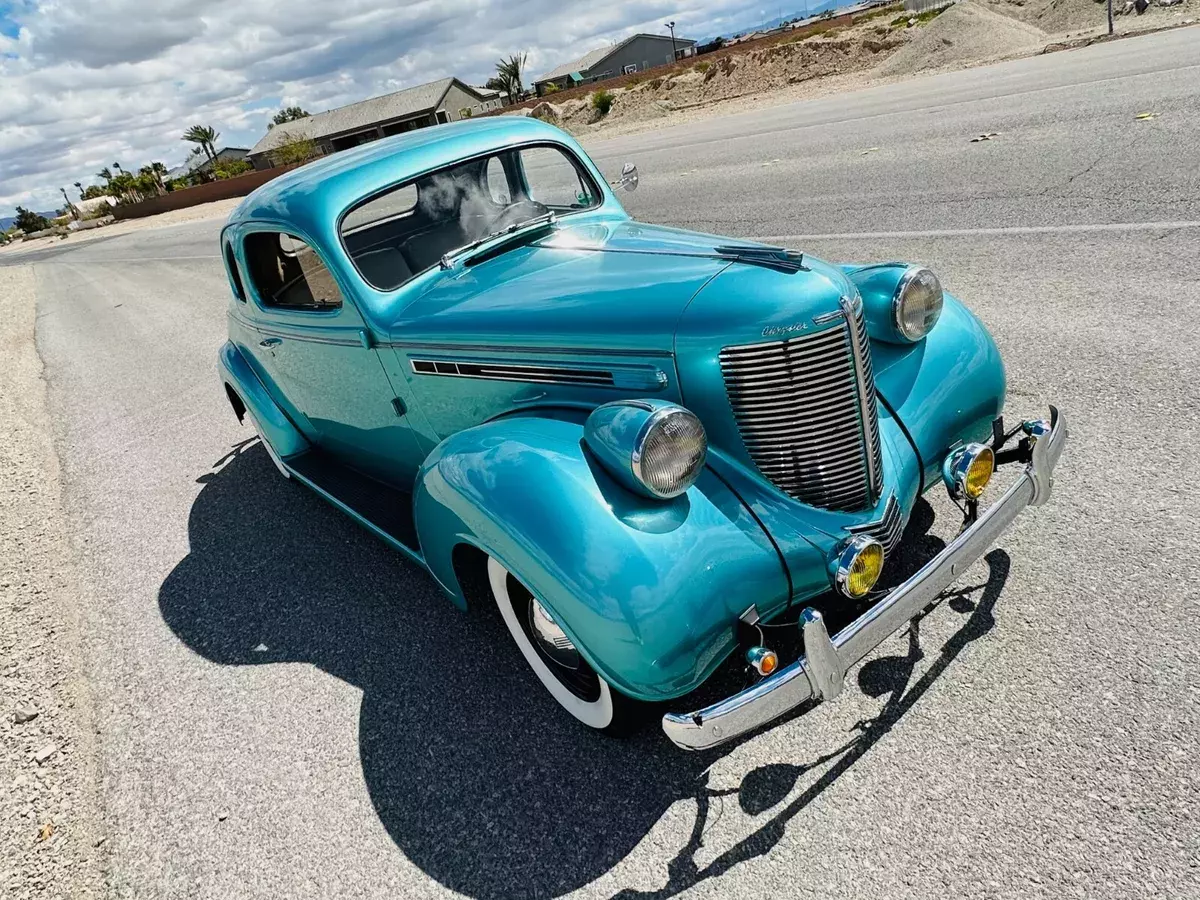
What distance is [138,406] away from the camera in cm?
769

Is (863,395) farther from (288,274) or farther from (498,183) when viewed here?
(288,274)

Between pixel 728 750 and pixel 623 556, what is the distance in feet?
2.74

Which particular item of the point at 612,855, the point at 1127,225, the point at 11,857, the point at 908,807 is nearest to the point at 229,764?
the point at 11,857

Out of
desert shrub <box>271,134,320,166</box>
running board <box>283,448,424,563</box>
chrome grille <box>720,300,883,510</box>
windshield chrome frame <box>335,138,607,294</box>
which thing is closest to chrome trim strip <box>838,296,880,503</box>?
chrome grille <box>720,300,883,510</box>

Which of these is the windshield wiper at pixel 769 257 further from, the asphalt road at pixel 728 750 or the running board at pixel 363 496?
the running board at pixel 363 496

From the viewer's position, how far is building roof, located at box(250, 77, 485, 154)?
198 feet

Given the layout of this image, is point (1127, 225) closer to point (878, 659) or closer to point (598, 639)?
point (878, 659)

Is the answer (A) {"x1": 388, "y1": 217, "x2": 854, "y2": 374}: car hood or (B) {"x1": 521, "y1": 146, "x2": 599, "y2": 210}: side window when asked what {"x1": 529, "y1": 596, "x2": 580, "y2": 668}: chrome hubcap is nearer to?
(A) {"x1": 388, "y1": 217, "x2": 854, "y2": 374}: car hood

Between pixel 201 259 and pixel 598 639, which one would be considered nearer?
pixel 598 639

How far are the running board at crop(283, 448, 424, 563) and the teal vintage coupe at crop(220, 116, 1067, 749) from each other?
2cm

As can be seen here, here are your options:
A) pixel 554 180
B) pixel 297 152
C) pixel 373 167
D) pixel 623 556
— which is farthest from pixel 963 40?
pixel 297 152

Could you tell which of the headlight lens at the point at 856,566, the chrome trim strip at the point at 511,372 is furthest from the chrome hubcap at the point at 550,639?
the headlight lens at the point at 856,566

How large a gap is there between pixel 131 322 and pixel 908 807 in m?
13.6

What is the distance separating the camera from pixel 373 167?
3.74 meters
